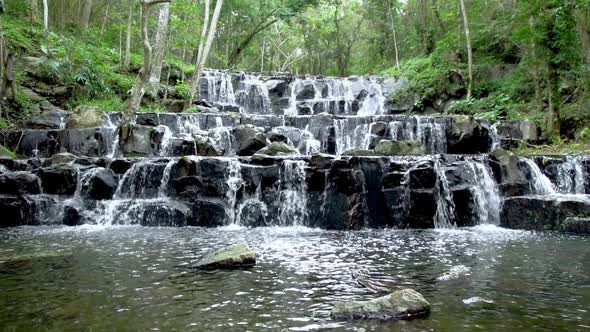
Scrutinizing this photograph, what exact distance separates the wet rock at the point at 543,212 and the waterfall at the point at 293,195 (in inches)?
197

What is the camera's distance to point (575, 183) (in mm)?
12586

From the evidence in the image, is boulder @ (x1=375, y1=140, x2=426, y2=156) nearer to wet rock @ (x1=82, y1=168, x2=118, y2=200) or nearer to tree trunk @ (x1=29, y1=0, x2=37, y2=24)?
wet rock @ (x1=82, y1=168, x2=118, y2=200)

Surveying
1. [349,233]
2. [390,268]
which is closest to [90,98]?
[349,233]

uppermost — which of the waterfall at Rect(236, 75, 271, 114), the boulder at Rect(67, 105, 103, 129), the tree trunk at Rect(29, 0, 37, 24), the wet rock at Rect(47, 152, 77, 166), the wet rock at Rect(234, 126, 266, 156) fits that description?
the tree trunk at Rect(29, 0, 37, 24)

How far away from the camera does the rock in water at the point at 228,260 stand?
6.59 m

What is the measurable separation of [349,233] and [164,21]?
14.3 meters

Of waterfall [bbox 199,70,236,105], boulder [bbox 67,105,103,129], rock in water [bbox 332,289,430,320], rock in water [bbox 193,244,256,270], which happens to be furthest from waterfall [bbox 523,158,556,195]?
waterfall [bbox 199,70,236,105]

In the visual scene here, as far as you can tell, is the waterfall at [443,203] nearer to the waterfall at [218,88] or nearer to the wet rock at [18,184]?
the wet rock at [18,184]

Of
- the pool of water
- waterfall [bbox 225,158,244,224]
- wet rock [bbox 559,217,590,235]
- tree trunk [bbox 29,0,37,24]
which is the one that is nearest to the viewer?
the pool of water

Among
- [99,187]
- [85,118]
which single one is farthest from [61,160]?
[85,118]

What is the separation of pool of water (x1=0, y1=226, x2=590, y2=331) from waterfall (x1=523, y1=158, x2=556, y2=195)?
3.28m

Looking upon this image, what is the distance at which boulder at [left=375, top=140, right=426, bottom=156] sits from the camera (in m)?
14.5

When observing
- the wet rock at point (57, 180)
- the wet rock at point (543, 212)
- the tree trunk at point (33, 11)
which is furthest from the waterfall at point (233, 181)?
the tree trunk at point (33, 11)

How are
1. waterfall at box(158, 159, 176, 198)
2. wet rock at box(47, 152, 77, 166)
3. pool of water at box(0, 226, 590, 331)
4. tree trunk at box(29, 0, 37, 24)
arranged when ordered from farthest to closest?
tree trunk at box(29, 0, 37, 24)
wet rock at box(47, 152, 77, 166)
waterfall at box(158, 159, 176, 198)
pool of water at box(0, 226, 590, 331)
